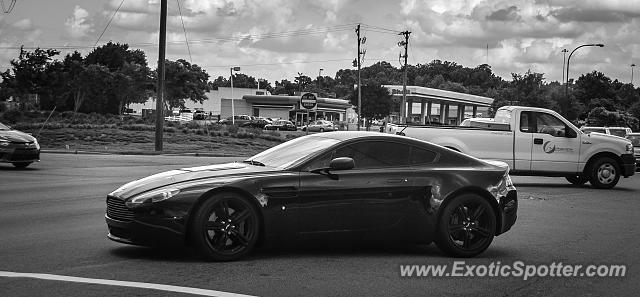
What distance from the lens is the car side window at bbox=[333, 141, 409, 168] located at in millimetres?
8047

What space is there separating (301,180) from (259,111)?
93368mm

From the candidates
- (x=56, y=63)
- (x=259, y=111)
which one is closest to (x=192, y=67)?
(x=56, y=63)

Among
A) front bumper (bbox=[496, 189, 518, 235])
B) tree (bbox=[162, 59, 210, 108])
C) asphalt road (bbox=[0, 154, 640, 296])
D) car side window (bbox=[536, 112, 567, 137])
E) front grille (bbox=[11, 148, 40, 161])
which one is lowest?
asphalt road (bbox=[0, 154, 640, 296])

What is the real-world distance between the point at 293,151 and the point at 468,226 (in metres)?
2.13

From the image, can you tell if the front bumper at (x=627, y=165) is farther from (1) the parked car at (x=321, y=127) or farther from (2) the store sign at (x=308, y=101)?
(1) the parked car at (x=321, y=127)

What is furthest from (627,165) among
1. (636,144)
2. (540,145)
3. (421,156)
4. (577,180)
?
(636,144)

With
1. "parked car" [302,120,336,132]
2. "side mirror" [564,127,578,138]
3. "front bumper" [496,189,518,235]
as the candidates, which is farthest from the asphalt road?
"parked car" [302,120,336,132]

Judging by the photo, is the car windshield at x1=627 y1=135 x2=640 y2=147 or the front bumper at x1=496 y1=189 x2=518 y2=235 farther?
the car windshield at x1=627 y1=135 x2=640 y2=147

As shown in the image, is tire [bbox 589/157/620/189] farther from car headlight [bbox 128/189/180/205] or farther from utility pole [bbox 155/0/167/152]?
utility pole [bbox 155/0/167/152]

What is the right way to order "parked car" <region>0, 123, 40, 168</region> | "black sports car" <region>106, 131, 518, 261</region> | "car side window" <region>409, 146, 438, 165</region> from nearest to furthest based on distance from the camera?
"black sports car" <region>106, 131, 518, 261</region>, "car side window" <region>409, 146, 438, 165</region>, "parked car" <region>0, 123, 40, 168</region>

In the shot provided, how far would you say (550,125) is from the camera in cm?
1758

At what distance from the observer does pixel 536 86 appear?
89000mm

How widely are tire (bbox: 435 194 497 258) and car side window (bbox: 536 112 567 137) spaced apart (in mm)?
9752

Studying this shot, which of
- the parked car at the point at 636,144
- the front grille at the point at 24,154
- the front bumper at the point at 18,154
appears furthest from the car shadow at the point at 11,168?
the parked car at the point at 636,144
